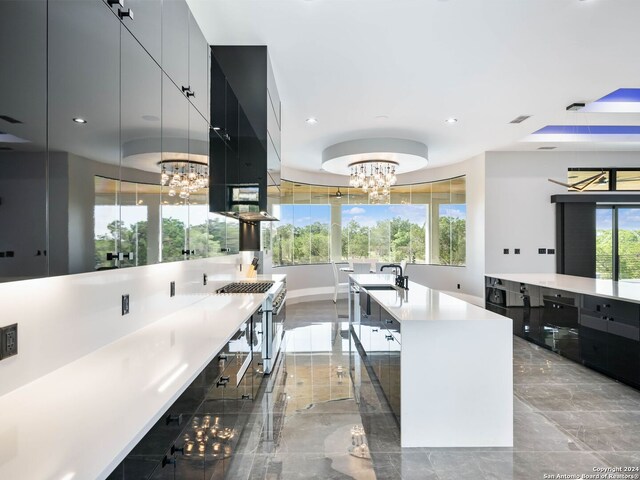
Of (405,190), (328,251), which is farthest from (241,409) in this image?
(405,190)

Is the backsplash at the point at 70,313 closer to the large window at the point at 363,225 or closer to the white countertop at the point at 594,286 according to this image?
the white countertop at the point at 594,286

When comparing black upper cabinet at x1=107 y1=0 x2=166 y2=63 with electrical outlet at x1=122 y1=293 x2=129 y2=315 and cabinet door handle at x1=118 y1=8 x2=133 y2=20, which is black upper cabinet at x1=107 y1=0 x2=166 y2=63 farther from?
electrical outlet at x1=122 y1=293 x2=129 y2=315

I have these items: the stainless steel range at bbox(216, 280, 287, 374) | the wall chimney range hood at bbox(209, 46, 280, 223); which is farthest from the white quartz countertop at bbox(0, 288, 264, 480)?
the wall chimney range hood at bbox(209, 46, 280, 223)

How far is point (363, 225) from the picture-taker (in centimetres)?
1070

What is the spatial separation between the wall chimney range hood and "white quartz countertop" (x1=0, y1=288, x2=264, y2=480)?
1.61m

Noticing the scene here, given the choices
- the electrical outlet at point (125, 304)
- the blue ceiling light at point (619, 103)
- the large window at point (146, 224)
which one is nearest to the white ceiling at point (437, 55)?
the blue ceiling light at point (619, 103)

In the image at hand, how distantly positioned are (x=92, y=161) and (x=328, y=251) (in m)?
9.12

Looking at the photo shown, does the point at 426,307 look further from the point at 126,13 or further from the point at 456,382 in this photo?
the point at 126,13

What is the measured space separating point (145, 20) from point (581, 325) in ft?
16.0

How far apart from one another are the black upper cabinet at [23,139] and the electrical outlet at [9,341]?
33 cm

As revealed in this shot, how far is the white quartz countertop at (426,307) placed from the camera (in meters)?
2.63

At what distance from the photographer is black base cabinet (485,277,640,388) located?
3.48 m

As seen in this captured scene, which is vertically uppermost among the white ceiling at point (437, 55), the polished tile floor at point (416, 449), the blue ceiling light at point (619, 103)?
the blue ceiling light at point (619, 103)

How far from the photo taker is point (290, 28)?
10.3ft
